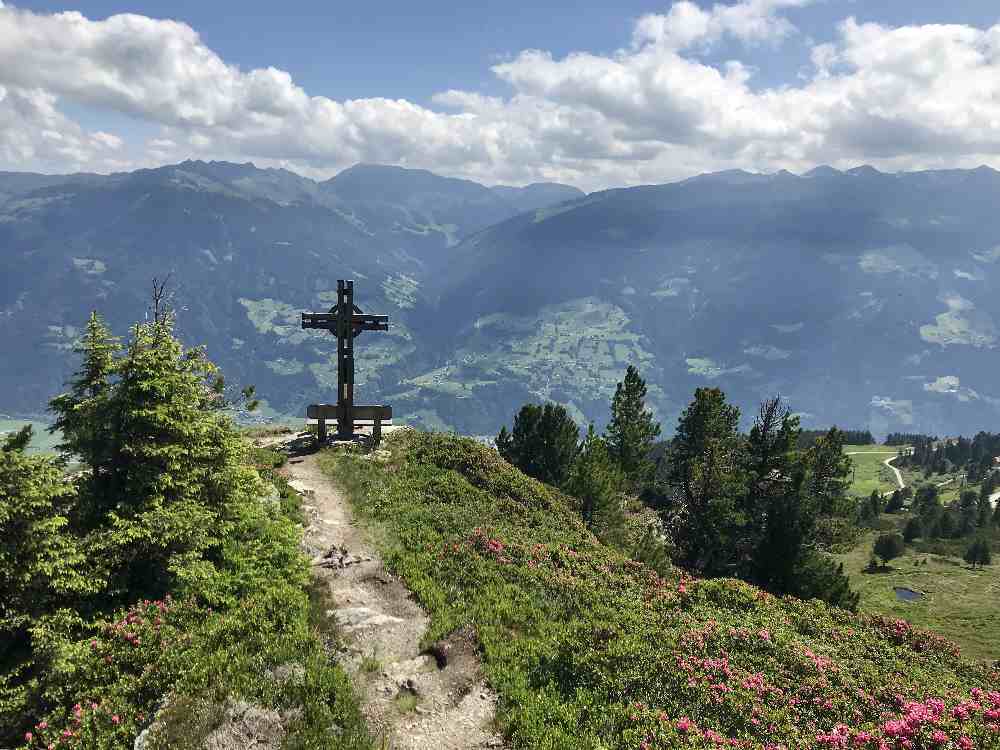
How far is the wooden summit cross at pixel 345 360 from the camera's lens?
3453cm

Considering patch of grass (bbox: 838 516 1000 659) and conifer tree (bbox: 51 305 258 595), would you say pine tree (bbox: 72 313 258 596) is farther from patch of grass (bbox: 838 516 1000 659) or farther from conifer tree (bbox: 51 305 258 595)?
patch of grass (bbox: 838 516 1000 659)

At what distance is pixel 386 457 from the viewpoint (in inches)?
1280

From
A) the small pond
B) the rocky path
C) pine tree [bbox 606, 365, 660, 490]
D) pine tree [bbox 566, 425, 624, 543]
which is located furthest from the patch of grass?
the rocky path

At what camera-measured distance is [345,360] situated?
1398 inches

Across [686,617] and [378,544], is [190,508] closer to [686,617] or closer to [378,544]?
[378,544]

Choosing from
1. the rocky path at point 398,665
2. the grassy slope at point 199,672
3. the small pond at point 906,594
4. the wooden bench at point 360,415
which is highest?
Answer: the wooden bench at point 360,415

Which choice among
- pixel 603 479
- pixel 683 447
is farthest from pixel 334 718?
pixel 683 447

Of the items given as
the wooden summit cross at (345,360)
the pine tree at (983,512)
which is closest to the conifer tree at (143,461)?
the wooden summit cross at (345,360)

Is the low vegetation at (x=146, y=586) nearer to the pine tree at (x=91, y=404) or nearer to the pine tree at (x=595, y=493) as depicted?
the pine tree at (x=91, y=404)

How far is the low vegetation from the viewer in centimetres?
1145

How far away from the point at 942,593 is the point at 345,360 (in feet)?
238

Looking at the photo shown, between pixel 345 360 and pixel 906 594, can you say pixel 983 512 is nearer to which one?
pixel 906 594

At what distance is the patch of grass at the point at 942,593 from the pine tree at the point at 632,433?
21.3m

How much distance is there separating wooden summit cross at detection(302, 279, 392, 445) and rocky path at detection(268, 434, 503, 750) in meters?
15.3
